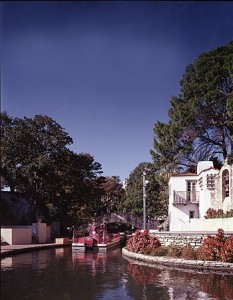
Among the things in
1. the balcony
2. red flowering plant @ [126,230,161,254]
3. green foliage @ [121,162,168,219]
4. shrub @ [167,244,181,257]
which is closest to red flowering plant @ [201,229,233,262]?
shrub @ [167,244,181,257]

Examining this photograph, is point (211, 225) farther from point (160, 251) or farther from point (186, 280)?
point (186, 280)

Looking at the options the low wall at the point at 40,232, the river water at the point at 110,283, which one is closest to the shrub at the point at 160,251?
the river water at the point at 110,283

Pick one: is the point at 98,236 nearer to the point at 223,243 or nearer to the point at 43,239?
the point at 43,239

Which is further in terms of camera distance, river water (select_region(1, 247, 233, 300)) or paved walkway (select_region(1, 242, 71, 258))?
paved walkway (select_region(1, 242, 71, 258))

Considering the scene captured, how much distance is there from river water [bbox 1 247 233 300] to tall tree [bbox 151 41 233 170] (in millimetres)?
13566

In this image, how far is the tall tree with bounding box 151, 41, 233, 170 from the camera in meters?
27.6

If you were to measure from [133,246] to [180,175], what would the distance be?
1196 centimetres

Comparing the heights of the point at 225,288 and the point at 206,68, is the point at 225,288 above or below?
below

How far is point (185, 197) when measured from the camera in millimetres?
32156

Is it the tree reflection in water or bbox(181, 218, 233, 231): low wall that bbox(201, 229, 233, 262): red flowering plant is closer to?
the tree reflection in water

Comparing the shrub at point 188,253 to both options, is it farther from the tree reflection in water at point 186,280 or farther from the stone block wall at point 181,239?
the tree reflection in water at point 186,280

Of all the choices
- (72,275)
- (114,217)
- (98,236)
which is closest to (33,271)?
(72,275)

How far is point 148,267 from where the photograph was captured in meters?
17.1

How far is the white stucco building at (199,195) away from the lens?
88.1 ft
